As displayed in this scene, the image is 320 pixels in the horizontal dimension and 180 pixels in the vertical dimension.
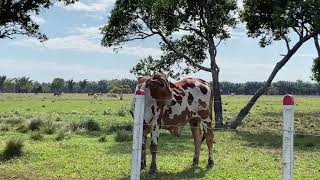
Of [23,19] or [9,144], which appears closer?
[9,144]

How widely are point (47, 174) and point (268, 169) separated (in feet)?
19.3

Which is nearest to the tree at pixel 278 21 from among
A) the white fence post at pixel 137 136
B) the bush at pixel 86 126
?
the bush at pixel 86 126

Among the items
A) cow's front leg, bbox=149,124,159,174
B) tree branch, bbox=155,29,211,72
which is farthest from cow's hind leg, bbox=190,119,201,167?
tree branch, bbox=155,29,211,72

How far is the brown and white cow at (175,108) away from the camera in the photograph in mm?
12812

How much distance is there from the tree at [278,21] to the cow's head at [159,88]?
1270 cm

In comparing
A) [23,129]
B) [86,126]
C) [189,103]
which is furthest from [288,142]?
[86,126]

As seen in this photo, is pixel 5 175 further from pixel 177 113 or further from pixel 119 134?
pixel 119 134

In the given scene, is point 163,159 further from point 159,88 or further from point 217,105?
point 217,105

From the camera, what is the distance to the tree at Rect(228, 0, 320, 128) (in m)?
26.4

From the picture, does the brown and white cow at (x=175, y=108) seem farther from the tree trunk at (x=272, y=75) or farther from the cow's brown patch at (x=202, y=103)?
the tree trunk at (x=272, y=75)

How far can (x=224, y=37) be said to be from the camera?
98.8 feet

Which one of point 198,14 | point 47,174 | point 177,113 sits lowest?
point 47,174

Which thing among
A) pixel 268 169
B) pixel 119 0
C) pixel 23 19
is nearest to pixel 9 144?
pixel 23 19

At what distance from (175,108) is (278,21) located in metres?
14.3
